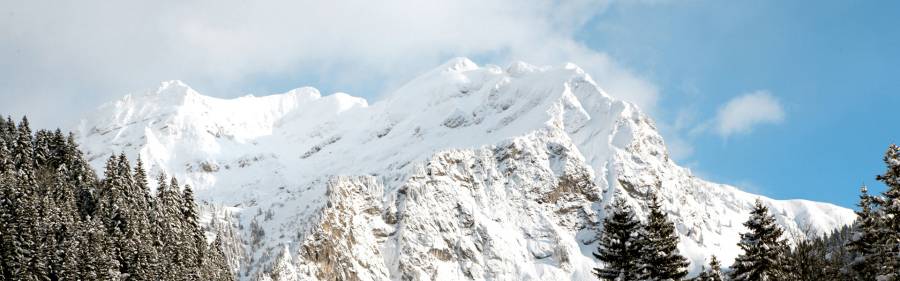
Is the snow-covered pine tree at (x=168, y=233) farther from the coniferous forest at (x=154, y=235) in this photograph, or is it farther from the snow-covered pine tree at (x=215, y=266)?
the snow-covered pine tree at (x=215, y=266)

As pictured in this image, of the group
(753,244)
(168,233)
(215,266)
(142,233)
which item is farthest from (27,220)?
(753,244)

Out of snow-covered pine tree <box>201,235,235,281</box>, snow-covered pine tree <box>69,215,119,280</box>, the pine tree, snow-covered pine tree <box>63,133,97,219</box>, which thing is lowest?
the pine tree

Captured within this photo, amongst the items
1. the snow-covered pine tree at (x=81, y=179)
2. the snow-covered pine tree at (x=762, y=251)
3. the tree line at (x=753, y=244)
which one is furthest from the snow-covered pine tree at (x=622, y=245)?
the snow-covered pine tree at (x=81, y=179)

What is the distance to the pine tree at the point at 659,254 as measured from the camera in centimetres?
4522

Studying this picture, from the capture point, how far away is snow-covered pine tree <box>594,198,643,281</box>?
4584 cm

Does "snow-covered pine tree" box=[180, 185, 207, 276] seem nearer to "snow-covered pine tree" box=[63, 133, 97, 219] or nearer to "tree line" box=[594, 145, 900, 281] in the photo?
"snow-covered pine tree" box=[63, 133, 97, 219]

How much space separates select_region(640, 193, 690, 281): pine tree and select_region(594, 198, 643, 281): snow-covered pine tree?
0.47m

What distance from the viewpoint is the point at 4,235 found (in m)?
91.2

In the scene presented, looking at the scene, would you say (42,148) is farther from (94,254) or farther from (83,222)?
(94,254)

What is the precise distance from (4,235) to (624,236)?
6964cm

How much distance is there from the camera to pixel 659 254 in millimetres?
45250

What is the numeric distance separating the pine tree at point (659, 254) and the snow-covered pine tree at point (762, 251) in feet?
19.4

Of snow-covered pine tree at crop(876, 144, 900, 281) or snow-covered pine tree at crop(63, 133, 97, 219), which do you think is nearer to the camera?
snow-covered pine tree at crop(876, 144, 900, 281)

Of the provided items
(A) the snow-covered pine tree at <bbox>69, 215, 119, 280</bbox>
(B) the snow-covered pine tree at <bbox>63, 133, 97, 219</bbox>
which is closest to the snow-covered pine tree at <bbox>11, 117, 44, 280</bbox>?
(A) the snow-covered pine tree at <bbox>69, 215, 119, 280</bbox>
